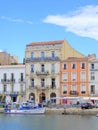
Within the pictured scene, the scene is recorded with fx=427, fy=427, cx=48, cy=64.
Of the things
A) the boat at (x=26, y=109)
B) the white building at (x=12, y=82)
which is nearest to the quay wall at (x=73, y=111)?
the boat at (x=26, y=109)

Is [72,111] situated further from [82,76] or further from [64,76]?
[64,76]

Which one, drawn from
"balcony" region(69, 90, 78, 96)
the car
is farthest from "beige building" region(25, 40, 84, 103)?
the car

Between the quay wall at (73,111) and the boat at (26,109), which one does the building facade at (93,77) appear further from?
the boat at (26,109)

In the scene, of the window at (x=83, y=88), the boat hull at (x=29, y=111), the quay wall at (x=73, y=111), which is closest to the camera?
the quay wall at (x=73, y=111)

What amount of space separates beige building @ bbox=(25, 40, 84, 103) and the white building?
4.74 feet

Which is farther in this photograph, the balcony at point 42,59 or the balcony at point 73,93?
the balcony at point 42,59

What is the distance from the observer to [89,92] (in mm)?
90750

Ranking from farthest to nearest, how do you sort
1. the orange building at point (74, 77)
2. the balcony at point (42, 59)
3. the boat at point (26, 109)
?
the balcony at point (42, 59) → the orange building at point (74, 77) → the boat at point (26, 109)

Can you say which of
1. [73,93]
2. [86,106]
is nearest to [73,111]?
[86,106]

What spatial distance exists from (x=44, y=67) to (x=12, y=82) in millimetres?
8313

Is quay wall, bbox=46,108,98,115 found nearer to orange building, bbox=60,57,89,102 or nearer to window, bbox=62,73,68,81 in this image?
orange building, bbox=60,57,89,102

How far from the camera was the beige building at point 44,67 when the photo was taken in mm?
93125

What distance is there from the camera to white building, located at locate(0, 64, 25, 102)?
96188mm

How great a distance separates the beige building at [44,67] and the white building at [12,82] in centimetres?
144
